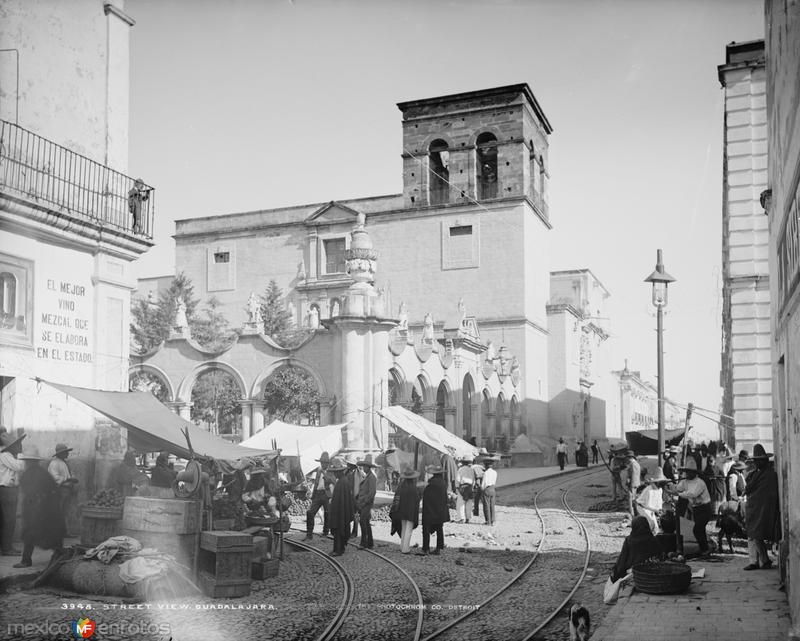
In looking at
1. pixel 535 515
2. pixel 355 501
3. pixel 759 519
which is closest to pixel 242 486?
pixel 355 501

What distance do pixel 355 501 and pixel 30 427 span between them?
17.0 ft

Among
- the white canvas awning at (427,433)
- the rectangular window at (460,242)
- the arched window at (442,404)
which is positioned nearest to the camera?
the white canvas awning at (427,433)

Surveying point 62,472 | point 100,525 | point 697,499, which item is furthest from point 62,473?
point 697,499

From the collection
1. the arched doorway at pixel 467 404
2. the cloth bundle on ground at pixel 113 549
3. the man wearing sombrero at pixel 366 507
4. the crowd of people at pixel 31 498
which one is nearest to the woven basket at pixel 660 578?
the man wearing sombrero at pixel 366 507

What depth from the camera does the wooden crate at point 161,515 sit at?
10375 mm

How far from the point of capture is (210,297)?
4772cm

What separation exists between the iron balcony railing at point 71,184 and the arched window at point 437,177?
3106 centimetres

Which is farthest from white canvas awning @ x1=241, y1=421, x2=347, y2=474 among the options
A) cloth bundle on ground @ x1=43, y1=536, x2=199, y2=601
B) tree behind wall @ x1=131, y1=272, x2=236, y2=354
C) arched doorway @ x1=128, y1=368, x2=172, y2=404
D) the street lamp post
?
tree behind wall @ x1=131, y1=272, x2=236, y2=354

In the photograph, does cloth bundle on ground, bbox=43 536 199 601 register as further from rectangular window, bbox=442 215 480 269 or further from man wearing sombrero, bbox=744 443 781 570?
rectangular window, bbox=442 215 480 269

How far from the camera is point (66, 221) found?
43.9 feet

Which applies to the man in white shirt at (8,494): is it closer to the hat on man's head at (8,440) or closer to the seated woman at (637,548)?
the hat on man's head at (8,440)

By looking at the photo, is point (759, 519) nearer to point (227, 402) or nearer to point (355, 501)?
point (355, 501)

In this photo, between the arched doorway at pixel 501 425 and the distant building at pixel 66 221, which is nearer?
the distant building at pixel 66 221

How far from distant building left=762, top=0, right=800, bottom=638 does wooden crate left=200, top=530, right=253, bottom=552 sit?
5853mm
